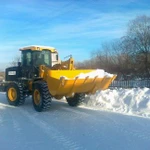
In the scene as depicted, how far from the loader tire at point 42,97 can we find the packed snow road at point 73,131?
12.5 inches

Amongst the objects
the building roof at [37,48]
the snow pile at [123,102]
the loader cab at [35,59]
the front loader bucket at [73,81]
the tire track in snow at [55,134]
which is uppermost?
the building roof at [37,48]

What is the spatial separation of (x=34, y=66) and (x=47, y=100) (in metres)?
2.22

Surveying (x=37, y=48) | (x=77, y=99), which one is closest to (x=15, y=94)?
(x=37, y=48)

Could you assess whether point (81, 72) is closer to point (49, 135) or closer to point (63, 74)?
point (63, 74)

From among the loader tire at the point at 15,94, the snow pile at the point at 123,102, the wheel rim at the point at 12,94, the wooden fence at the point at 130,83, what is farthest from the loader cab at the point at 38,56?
the wooden fence at the point at 130,83

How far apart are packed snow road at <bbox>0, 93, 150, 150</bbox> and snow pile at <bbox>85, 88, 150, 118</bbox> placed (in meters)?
0.77

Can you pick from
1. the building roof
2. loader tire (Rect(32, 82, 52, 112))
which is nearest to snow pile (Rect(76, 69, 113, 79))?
loader tire (Rect(32, 82, 52, 112))

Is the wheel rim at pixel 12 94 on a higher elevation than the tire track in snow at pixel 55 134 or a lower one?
higher

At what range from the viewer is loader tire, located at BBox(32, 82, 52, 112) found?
10.0 m

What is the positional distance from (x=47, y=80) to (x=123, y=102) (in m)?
3.00

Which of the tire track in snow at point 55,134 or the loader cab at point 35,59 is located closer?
the tire track in snow at point 55,134

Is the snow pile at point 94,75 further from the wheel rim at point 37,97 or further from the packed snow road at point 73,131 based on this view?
the wheel rim at point 37,97

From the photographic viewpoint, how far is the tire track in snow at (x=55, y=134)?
19.4 ft

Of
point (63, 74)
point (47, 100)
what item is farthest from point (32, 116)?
point (63, 74)
